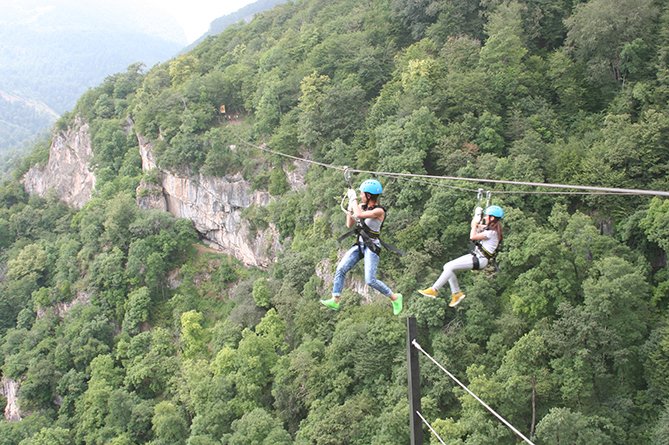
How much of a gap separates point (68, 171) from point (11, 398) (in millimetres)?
36828

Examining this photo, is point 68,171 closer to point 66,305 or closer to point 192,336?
point 66,305

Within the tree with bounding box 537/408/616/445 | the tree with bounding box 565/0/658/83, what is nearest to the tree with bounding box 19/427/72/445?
the tree with bounding box 537/408/616/445

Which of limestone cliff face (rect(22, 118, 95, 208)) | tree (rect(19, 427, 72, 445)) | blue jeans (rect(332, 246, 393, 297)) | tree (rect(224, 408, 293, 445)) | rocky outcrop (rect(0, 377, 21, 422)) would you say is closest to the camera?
blue jeans (rect(332, 246, 393, 297))

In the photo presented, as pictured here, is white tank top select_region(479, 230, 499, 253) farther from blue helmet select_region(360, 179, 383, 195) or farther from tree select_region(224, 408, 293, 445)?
tree select_region(224, 408, 293, 445)

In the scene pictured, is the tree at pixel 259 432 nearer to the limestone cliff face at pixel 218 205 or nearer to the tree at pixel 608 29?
the limestone cliff face at pixel 218 205

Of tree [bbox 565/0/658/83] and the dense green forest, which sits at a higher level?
tree [bbox 565/0/658/83]

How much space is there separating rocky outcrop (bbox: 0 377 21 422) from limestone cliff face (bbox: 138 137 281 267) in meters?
21.3

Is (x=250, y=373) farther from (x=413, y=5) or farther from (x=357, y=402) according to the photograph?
(x=413, y=5)

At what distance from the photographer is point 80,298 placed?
54.5 metres

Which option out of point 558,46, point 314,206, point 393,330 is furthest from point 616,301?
point 558,46

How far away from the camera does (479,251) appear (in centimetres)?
1183

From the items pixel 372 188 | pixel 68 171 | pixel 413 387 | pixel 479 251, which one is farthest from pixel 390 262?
pixel 68 171

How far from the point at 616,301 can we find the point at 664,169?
9261mm

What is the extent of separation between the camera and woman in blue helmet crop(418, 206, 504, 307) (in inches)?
456
